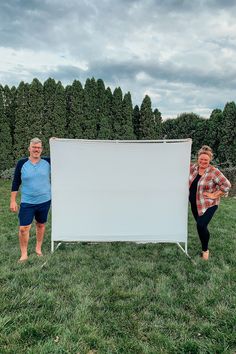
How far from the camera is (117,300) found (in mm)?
3492

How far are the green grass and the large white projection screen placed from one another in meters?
0.43

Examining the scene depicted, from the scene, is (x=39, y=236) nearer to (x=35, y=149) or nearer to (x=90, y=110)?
(x=35, y=149)

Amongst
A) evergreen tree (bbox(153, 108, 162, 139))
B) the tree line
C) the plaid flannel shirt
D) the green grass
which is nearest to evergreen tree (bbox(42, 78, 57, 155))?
the tree line

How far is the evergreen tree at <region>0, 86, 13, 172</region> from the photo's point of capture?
1289 centimetres

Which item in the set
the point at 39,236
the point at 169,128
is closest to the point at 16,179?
the point at 39,236

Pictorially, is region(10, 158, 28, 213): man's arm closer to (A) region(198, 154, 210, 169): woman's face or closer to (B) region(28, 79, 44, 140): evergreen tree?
(A) region(198, 154, 210, 169): woman's face

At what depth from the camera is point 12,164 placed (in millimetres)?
13312

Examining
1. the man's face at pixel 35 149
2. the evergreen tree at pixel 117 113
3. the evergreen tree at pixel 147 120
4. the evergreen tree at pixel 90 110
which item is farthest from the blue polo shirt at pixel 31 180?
the evergreen tree at pixel 147 120

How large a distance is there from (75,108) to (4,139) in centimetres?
297

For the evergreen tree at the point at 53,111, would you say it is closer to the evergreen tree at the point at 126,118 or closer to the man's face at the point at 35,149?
the evergreen tree at the point at 126,118

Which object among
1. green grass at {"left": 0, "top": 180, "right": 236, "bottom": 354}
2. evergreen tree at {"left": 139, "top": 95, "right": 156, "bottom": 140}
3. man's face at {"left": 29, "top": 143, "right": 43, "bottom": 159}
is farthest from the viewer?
evergreen tree at {"left": 139, "top": 95, "right": 156, "bottom": 140}

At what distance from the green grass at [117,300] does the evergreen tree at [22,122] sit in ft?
27.1

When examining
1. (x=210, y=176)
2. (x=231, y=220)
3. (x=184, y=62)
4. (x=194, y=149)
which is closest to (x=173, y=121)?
(x=194, y=149)

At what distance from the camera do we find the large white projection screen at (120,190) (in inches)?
180
